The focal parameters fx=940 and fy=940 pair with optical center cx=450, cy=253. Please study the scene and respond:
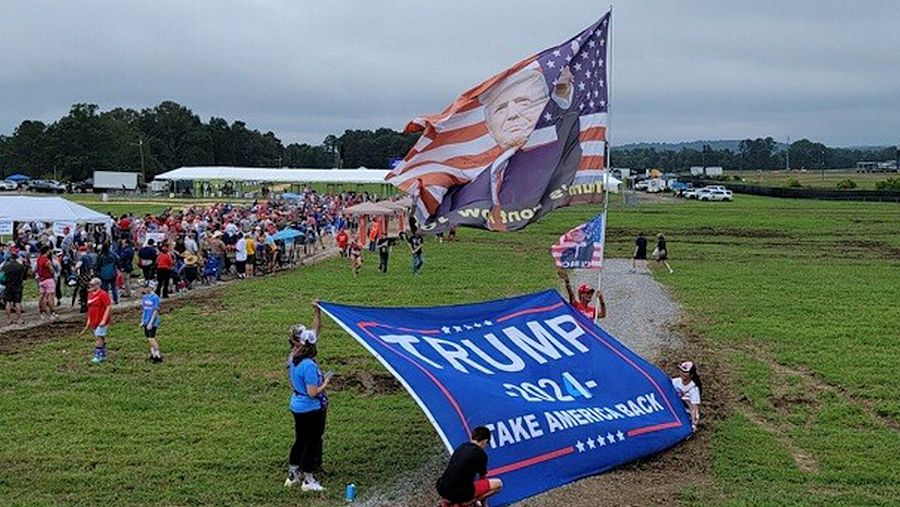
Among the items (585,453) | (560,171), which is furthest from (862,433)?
(560,171)

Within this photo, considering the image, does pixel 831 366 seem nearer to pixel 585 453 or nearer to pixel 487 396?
pixel 585 453

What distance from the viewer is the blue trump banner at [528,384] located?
951 cm

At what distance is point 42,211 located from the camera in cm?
2817

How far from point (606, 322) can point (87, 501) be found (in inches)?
504

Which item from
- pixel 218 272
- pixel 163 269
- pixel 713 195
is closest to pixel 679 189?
pixel 713 195

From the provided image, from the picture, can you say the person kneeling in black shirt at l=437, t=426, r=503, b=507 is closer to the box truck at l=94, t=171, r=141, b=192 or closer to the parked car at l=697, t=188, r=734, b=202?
the parked car at l=697, t=188, r=734, b=202

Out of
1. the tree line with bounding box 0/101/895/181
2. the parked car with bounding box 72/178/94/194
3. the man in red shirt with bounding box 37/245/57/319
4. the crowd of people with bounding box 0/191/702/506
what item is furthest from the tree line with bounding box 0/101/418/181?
the man in red shirt with bounding box 37/245/57/319

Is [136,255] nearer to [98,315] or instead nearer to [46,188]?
[98,315]

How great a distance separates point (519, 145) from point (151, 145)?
13532cm

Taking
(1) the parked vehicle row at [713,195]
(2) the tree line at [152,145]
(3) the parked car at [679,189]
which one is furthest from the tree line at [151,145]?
(1) the parked vehicle row at [713,195]

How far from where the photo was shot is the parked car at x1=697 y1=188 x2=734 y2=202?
3170 inches

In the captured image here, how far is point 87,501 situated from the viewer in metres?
9.41

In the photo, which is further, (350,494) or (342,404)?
(342,404)

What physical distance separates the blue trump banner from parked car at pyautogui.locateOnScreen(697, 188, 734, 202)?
70971 millimetres
